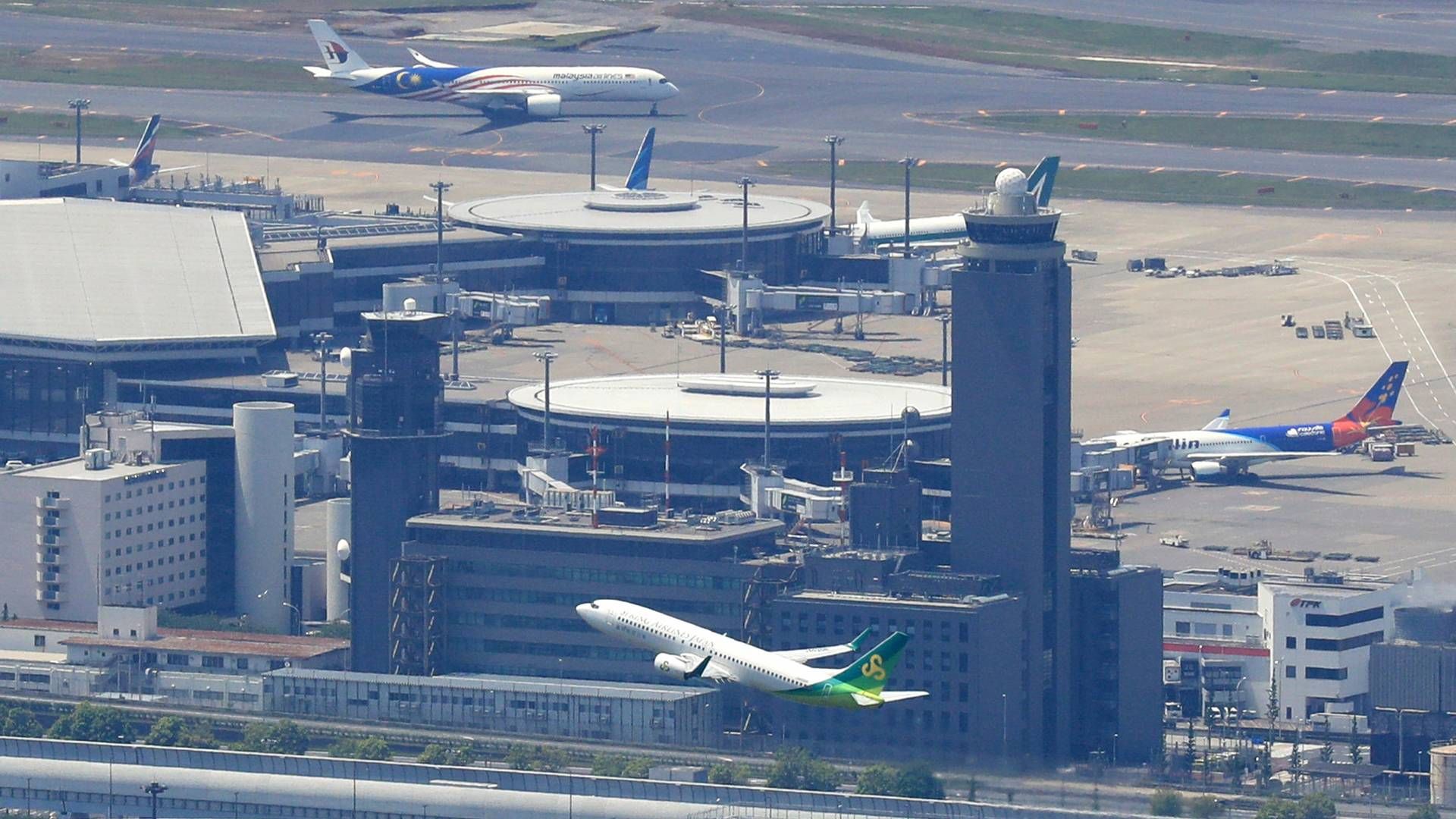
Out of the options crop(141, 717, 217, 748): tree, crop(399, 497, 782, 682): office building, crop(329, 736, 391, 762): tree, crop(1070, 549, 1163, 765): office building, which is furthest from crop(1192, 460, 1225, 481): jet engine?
crop(141, 717, 217, 748): tree

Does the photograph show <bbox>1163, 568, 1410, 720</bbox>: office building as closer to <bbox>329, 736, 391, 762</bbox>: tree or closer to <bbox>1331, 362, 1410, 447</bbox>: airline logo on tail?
<bbox>329, 736, 391, 762</bbox>: tree

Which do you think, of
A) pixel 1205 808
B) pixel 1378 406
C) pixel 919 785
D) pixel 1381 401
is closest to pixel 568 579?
pixel 919 785

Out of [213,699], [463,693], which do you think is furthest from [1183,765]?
[213,699]

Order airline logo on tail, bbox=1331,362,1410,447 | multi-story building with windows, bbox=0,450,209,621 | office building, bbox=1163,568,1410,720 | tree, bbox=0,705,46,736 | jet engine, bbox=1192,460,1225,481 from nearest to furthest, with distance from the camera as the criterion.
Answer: tree, bbox=0,705,46,736 → office building, bbox=1163,568,1410,720 → multi-story building with windows, bbox=0,450,209,621 → jet engine, bbox=1192,460,1225,481 → airline logo on tail, bbox=1331,362,1410,447

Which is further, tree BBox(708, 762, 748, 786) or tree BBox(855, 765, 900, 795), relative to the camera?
tree BBox(708, 762, 748, 786)

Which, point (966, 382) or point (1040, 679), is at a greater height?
point (966, 382)

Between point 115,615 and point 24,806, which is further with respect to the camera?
point 115,615

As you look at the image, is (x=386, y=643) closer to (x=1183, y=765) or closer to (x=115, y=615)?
(x=115, y=615)
